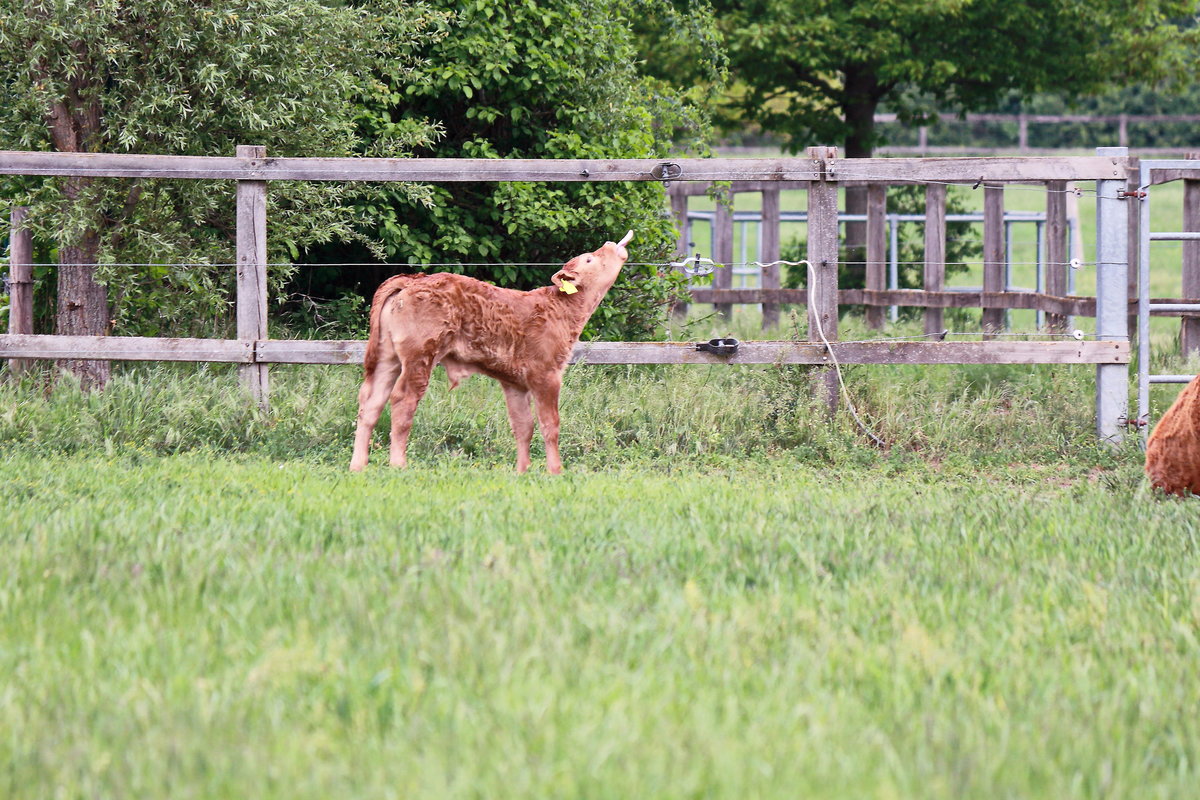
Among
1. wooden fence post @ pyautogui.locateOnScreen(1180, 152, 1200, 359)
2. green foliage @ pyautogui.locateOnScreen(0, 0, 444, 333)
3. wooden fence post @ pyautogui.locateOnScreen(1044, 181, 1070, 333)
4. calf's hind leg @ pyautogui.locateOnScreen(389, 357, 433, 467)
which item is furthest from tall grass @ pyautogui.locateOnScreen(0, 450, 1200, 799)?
wooden fence post @ pyautogui.locateOnScreen(1044, 181, 1070, 333)

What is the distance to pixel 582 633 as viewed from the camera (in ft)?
12.9

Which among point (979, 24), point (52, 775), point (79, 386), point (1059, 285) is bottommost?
point (52, 775)

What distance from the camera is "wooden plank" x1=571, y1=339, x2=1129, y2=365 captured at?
8820 millimetres

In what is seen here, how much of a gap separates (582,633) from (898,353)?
541cm

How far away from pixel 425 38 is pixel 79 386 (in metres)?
Answer: 3.97

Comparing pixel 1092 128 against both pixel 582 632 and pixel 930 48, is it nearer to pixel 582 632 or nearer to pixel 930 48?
pixel 930 48

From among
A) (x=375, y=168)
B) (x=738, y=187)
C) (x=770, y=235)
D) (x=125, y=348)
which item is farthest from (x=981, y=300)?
(x=125, y=348)

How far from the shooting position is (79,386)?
8984 mm

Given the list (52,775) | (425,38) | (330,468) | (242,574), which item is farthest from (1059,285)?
(52,775)

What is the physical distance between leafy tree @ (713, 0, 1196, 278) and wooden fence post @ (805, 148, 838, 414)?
24.1 feet

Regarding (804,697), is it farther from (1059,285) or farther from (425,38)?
(1059,285)

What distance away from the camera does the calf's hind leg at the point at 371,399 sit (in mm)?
7484

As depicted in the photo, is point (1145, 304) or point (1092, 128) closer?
point (1145, 304)

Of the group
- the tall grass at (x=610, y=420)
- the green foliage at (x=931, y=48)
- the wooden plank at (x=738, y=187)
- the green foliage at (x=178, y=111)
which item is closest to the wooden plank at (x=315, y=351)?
the tall grass at (x=610, y=420)
